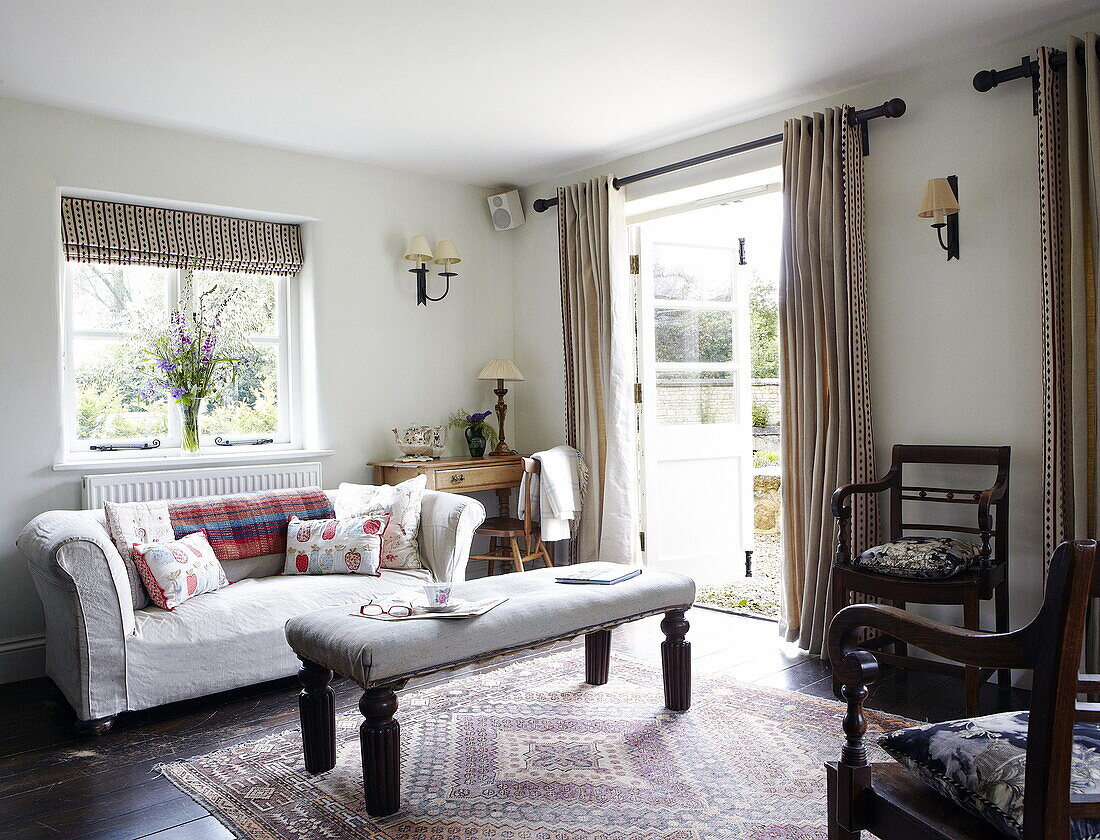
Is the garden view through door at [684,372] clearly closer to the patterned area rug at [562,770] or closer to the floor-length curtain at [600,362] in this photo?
the floor-length curtain at [600,362]

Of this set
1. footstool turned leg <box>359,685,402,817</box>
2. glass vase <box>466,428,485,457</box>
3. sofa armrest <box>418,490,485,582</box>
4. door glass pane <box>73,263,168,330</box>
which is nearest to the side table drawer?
glass vase <box>466,428,485,457</box>

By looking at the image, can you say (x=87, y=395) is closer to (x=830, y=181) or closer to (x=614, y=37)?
(x=614, y=37)

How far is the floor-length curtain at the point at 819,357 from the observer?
3.75 m

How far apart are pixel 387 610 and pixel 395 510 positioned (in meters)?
1.47

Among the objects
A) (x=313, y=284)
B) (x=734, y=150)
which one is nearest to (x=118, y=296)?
(x=313, y=284)

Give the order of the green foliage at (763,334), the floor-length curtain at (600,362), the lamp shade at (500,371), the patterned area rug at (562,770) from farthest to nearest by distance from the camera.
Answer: the green foliage at (763,334), the lamp shade at (500,371), the floor-length curtain at (600,362), the patterned area rug at (562,770)

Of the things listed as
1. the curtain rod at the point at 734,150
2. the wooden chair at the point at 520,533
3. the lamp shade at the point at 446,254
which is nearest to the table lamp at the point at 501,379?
the wooden chair at the point at 520,533

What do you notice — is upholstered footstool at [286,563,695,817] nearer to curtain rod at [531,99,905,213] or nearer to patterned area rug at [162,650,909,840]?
patterned area rug at [162,650,909,840]

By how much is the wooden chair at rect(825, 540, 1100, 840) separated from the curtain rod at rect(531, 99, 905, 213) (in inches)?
108

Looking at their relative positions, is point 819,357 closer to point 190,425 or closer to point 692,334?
point 692,334

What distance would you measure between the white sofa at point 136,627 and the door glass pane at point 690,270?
2384 mm

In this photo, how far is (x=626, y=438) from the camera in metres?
4.85

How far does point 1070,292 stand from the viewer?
10.2 ft

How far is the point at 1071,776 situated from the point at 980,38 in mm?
3017
